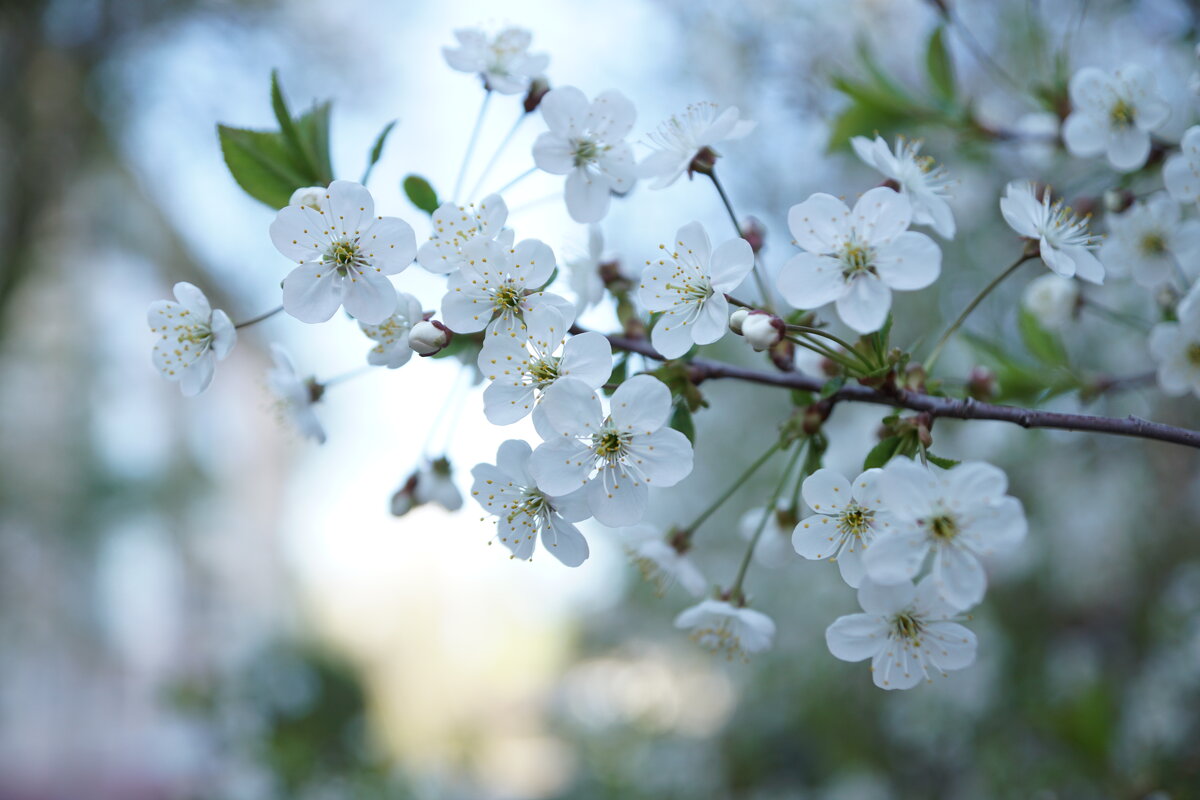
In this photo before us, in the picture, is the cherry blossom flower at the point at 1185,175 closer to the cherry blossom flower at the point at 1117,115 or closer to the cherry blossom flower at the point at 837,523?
the cherry blossom flower at the point at 1117,115

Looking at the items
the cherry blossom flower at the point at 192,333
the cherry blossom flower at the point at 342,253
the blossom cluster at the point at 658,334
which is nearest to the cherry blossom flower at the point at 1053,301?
the blossom cluster at the point at 658,334

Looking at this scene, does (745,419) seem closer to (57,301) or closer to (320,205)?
(320,205)

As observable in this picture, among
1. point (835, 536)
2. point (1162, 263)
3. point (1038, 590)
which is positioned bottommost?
point (835, 536)

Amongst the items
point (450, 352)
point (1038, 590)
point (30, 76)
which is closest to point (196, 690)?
point (450, 352)

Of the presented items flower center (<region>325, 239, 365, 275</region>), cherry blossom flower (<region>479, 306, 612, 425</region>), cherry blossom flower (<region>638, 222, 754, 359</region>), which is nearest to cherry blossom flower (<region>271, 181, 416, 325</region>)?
flower center (<region>325, 239, 365, 275</region>)

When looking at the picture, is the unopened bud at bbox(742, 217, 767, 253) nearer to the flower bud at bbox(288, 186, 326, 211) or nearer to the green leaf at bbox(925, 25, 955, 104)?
the flower bud at bbox(288, 186, 326, 211)

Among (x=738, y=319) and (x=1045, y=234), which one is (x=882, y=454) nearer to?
(x=738, y=319)
